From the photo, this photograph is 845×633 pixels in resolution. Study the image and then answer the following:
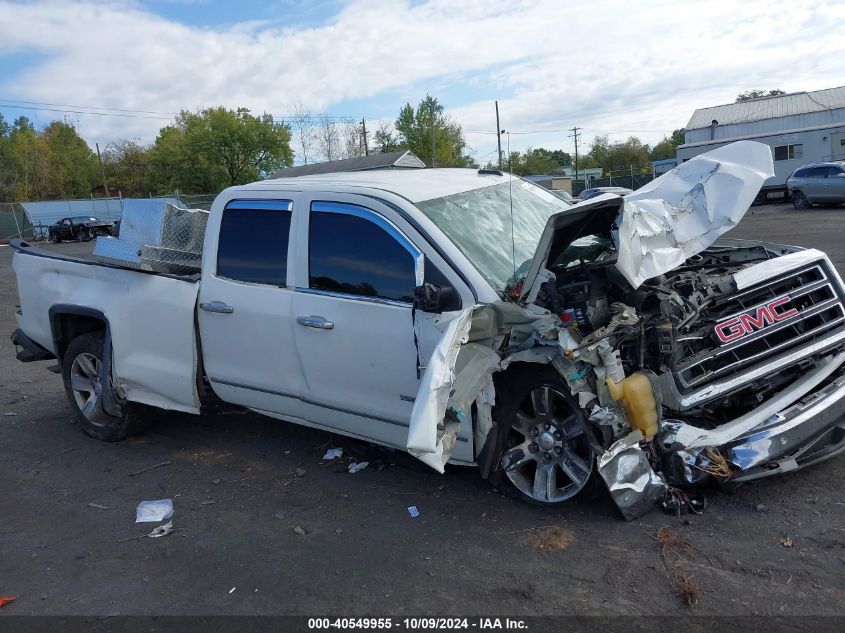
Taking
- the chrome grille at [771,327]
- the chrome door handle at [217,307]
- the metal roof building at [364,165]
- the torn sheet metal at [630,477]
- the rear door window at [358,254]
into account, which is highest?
the metal roof building at [364,165]

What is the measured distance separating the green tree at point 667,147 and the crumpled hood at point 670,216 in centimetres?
8568

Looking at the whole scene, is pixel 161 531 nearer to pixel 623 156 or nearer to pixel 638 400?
pixel 638 400

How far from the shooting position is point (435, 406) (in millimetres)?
3281

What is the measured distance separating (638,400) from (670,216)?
3.79ft

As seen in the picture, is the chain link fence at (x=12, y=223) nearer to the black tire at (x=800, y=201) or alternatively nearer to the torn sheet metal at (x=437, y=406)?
the black tire at (x=800, y=201)

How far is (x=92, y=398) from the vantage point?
5758mm

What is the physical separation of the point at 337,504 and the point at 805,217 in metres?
21.5

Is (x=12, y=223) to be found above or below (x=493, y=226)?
above

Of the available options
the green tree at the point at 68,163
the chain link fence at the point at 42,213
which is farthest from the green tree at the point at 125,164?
the chain link fence at the point at 42,213

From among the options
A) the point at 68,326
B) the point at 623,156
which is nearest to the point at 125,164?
the point at 623,156

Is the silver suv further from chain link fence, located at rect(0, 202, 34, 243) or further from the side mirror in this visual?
chain link fence, located at rect(0, 202, 34, 243)

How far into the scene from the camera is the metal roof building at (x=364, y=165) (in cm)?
578

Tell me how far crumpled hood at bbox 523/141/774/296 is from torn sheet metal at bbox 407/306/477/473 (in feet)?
2.12

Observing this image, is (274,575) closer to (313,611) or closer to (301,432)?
(313,611)
